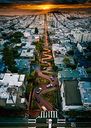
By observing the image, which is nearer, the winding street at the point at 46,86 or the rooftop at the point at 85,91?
the rooftop at the point at 85,91

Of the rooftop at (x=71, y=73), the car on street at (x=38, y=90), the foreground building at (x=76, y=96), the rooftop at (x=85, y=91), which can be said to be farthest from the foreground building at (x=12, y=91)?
the rooftop at (x=85, y=91)

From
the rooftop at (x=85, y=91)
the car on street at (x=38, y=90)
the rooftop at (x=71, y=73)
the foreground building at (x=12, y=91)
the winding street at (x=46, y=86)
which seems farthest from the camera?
the rooftop at (x=71, y=73)

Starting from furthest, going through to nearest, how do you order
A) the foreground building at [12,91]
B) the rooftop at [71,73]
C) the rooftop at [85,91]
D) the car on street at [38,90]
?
the rooftop at [71,73]
the car on street at [38,90]
the rooftop at [85,91]
the foreground building at [12,91]

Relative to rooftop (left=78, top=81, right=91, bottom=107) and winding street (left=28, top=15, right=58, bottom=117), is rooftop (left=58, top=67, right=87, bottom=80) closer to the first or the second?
winding street (left=28, top=15, right=58, bottom=117)

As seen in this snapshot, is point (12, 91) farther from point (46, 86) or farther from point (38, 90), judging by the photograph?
point (46, 86)

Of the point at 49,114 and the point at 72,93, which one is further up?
the point at 72,93

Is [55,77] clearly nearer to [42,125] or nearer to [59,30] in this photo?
[42,125]

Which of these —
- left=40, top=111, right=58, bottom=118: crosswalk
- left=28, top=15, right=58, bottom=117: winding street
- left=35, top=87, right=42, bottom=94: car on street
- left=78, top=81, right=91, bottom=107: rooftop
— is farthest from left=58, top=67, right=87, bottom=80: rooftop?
left=40, top=111, right=58, bottom=118: crosswalk

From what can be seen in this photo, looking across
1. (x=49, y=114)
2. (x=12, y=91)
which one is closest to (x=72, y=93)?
(x=49, y=114)

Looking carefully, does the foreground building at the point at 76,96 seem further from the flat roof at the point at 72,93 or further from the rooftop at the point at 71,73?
the rooftop at the point at 71,73
